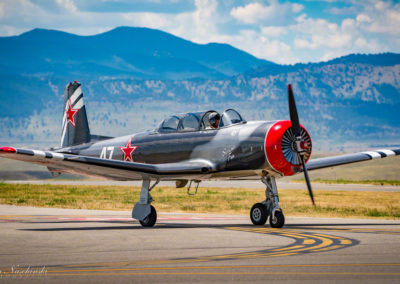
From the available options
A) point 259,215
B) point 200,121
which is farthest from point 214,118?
point 259,215

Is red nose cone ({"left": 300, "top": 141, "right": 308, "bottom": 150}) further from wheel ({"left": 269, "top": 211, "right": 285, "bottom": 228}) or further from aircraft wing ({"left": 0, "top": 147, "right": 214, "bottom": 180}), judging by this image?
aircraft wing ({"left": 0, "top": 147, "right": 214, "bottom": 180})

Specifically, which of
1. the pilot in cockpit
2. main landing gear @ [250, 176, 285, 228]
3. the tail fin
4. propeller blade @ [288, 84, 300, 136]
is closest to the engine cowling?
propeller blade @ [288, 84, 300, 136]

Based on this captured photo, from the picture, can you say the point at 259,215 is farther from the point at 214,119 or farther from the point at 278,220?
the point at 214,119

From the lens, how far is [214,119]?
19.8 metres

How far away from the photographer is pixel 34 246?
43.5 ft

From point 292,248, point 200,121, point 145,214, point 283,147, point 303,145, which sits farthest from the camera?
point 200,121

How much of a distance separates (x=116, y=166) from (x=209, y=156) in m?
2.83

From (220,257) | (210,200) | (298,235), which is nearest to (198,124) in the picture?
(298,235)

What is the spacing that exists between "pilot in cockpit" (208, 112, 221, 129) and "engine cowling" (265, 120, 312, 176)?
240 centimetres

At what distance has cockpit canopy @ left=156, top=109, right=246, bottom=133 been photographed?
19594 mm

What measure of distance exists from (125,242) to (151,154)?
7176 mm

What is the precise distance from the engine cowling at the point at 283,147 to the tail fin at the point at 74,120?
9.71m

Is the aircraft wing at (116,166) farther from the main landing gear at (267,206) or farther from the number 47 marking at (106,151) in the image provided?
the number 47 marking at (106,151)

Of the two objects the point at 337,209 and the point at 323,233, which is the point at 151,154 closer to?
the point at 323,233
